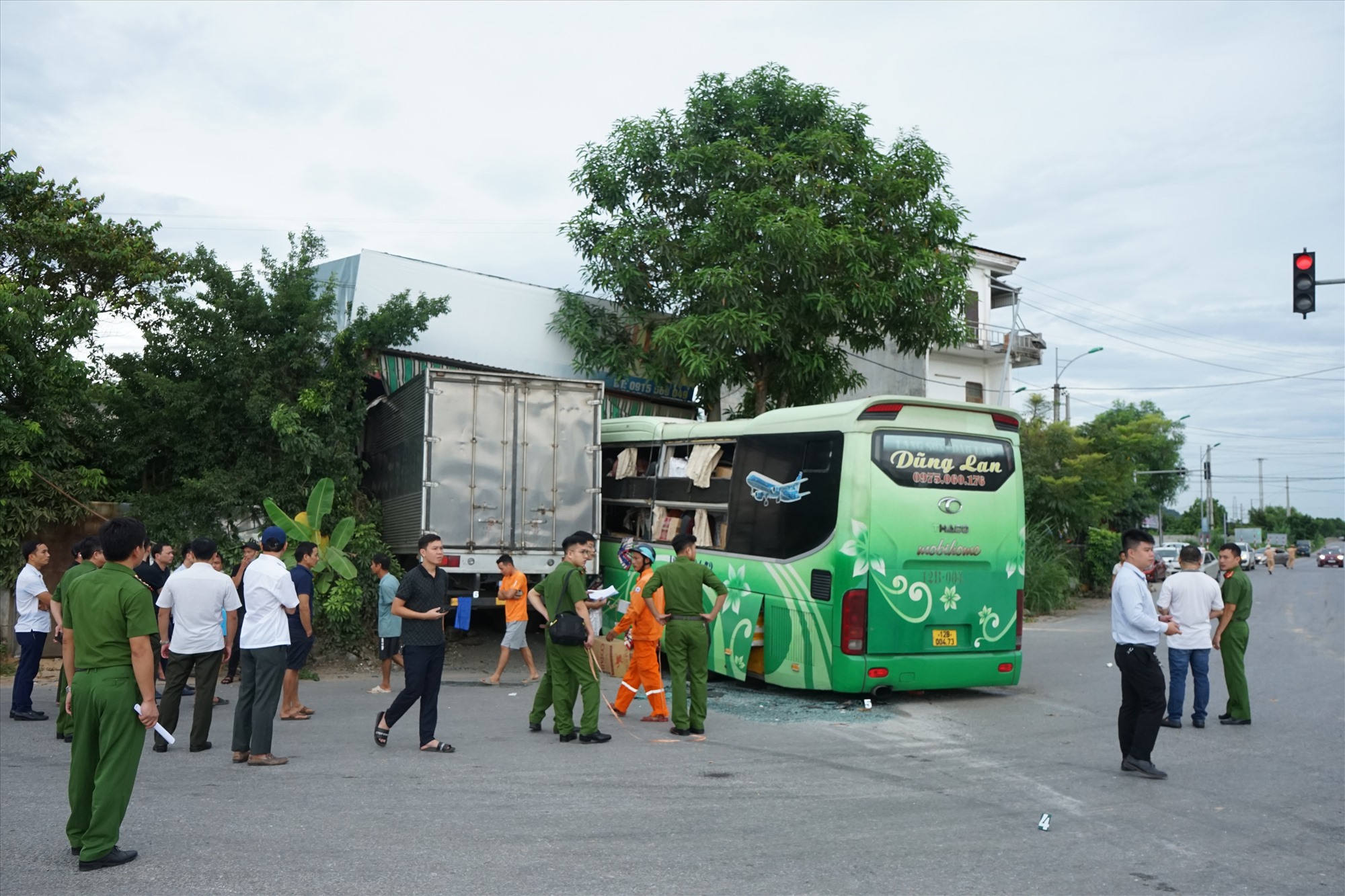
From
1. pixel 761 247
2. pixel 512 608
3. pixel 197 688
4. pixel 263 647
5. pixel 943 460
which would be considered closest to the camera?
pixel 263 647

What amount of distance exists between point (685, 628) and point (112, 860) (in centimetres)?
518

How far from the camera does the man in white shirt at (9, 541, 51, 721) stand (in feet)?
33.9

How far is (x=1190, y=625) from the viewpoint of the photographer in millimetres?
10039

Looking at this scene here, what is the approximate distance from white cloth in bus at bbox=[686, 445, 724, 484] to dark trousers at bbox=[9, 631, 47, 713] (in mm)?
Answer: 7122

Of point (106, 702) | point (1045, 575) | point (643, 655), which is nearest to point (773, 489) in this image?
point (643, 655)

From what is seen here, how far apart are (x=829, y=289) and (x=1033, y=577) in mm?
10972

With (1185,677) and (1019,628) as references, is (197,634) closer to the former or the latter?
(1019,628)

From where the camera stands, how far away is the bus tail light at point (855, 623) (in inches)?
417

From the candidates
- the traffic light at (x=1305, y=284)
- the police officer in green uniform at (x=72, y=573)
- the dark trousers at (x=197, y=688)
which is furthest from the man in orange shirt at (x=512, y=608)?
the traffic light at (x=1305, y=284)

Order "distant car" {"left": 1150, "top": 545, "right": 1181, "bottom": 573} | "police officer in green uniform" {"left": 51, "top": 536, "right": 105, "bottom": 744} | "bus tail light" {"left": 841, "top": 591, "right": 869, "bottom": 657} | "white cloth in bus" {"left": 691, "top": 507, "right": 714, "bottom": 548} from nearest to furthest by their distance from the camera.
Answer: "police officer in green uniform" {"left": 51, "top": 536, "right": 105, "bottom": 744} < "bus tail light" {"left": 841, "top": 591, "right": 869, "bottom": 657} < "white cloth in bus" {"left": 691, "top": 507, "right": 714, "bottom": 548} < "distant car" {"left": 1150, "top": 545, "right": 1181, "bottom": 573}

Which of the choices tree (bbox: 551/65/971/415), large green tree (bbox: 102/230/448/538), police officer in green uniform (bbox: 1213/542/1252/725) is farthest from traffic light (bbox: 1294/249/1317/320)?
large green tree (bbox: 102/230/448/538)

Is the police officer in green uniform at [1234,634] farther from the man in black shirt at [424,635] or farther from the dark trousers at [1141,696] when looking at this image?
the man in black shirt at [424,635]

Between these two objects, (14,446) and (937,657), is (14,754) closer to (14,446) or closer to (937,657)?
(14,446)

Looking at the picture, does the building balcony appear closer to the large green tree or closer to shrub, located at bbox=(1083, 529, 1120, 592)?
shrub, located at bbox=(1083, 529, 1120, 592)
